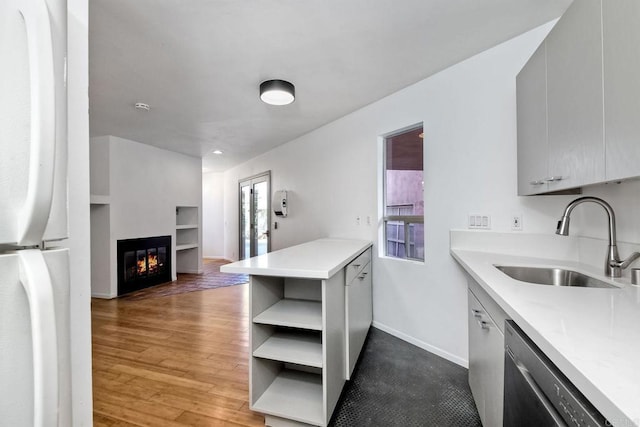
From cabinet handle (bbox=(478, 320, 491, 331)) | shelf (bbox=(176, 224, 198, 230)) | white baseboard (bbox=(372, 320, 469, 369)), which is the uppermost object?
shelf (bbox=(176, 224, 198, 230))

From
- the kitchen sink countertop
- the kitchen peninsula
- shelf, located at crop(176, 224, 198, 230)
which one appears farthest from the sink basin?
shelf, located at crop(176, 224, 198, 230)

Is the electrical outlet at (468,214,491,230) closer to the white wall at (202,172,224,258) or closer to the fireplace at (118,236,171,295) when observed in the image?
the fireplace at (118,236,171,295)

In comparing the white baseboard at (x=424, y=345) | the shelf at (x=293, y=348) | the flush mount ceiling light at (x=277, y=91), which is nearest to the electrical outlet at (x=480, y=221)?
the white baseboard at (x=424, y=345)

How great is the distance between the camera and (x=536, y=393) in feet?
2.68

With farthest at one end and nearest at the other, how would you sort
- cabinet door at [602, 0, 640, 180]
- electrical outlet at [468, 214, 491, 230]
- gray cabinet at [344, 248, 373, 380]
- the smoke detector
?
the smoke detector
electrical outlet at [468, 214, 491, 230]
gray cabinet at [344, 248, 373, 380]
cabinet door at [602, 0, 640, 180]

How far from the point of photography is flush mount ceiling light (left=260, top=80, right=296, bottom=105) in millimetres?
2566

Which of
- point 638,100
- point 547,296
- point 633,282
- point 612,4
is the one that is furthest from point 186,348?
point 612,4

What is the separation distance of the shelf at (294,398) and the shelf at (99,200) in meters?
3.78

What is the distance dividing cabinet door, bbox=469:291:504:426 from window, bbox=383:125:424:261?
110cm

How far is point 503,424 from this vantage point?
113cm

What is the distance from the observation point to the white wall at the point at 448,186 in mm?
1997

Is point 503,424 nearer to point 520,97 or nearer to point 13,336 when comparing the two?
point 13,336

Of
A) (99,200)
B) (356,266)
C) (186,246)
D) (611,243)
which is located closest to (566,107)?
(611,243)

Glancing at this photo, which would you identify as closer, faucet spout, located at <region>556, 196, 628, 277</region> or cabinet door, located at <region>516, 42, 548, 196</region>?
faucet spout, located at <region>556, 196, 628, 277</region>
